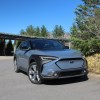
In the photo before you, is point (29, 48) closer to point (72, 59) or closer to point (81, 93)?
point (72, 59)

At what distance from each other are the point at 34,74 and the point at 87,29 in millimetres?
7328

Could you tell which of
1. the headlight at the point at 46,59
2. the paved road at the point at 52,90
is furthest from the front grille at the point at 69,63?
the paved road at the point at 52,90

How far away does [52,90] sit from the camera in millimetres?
8391

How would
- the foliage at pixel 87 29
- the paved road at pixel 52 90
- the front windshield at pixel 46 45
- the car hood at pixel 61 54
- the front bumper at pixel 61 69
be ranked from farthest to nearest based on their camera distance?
the foliage at pixel 87 29 < the front windshield at pixel 46 45 < the car hood at pixel 61 54 < the front bumper at pixel 61 69 < the paved road at pixel 52 90

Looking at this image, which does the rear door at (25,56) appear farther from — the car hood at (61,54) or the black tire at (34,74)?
the car hood at (61,54)

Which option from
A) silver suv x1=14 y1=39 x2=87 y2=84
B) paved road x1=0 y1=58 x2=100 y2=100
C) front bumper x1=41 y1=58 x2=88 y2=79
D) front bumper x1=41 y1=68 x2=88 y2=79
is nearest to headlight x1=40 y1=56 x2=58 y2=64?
silver suv x1=14 y1=39 x2=87 y2=84

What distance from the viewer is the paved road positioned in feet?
24.5

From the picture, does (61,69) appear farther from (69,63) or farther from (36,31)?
(36,31)

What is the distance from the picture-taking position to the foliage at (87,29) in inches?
571

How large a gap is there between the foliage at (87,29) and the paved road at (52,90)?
446 cm

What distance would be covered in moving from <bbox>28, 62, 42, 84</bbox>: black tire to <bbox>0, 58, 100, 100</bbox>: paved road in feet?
0.63

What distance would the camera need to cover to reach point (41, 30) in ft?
372

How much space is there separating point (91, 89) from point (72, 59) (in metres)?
1.38

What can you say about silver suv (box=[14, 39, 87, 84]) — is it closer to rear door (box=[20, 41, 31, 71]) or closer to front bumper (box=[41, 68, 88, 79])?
front bumper (box=[41, 68, 88, 79])
